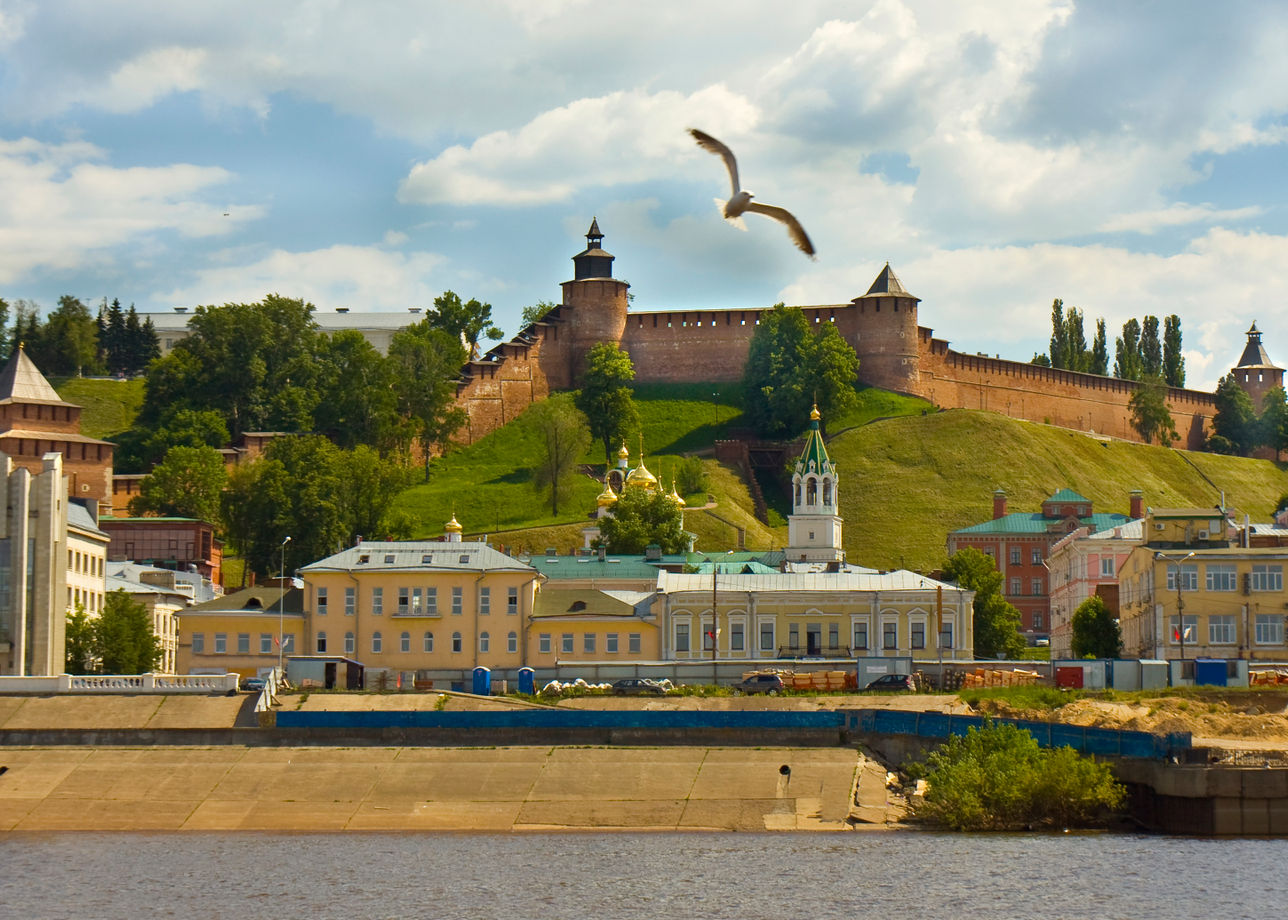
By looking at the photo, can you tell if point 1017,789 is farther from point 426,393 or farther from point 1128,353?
point 1128,353

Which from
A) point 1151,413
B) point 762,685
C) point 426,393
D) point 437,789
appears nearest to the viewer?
point 437,789

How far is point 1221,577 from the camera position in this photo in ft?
254

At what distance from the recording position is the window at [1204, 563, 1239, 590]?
77.3 m

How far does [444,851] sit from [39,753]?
543 inches

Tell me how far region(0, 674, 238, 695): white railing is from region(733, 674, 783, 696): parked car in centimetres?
1531

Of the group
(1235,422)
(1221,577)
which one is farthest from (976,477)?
(1221,577)

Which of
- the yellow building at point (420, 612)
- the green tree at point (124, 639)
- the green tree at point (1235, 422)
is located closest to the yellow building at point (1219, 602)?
the yellow building at point (420, 612)

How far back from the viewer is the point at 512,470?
470 ft

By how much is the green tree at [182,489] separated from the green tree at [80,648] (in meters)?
49.2

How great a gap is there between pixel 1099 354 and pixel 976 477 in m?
41.0

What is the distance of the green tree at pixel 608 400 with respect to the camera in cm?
14838

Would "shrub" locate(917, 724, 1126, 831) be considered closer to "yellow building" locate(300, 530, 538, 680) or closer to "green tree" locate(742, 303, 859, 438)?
"yellow building" locate(300, 530, 538, 680)

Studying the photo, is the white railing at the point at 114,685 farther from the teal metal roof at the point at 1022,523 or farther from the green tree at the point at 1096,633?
the teal metal roof at the point at 1022,523

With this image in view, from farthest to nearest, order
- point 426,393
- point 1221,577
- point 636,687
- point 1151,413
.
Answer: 1. point 1151,413
2. point 426,393
3. point 1221,577
4. point 636,687
